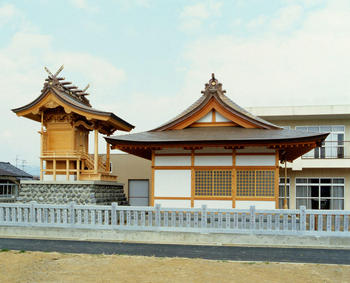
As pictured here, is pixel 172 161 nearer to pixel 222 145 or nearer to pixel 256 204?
pixel 222 145

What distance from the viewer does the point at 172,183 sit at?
Result: 562 inches

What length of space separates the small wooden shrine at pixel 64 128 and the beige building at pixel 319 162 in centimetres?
1122

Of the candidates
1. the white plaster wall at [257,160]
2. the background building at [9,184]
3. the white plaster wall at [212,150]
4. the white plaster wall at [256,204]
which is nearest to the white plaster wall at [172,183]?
the white plaster wall at [212,150]

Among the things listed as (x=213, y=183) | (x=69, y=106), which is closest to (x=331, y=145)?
(x=213, y=183)

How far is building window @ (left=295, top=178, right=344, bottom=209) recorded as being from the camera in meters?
22.2

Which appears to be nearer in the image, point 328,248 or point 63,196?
point 328,248

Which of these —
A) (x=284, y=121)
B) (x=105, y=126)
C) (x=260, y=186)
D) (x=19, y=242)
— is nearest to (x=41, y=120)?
(x=105, y=126)

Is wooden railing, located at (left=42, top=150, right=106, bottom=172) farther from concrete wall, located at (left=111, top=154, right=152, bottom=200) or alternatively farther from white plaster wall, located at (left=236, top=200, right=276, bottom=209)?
concrete wall, located at (left=111, top=154, right=152, bottom=200)

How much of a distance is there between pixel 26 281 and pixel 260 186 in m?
9.29

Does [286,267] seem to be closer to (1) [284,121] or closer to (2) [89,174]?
(2) [89,174]

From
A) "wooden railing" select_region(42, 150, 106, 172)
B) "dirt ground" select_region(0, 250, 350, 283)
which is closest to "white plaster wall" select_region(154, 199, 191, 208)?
"wooden railing" select_region(42, 150, 106, 172)

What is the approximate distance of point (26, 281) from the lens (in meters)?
7.13

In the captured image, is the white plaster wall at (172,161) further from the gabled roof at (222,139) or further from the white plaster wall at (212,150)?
the gabled roof at (222,139)

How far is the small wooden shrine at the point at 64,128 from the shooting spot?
16.3 m
